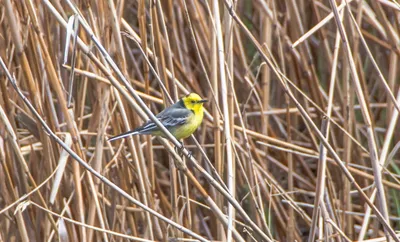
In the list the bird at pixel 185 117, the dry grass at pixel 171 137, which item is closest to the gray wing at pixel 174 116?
the bird at pixel 185 117

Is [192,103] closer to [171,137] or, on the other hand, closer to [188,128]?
[188,128]

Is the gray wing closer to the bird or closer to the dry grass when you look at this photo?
the bird

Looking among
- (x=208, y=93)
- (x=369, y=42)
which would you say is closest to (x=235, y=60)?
(x=208, y=93)

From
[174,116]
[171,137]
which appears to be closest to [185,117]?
[174,116]

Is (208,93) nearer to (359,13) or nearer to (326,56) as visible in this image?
(326,56)

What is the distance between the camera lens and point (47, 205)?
2658 mm

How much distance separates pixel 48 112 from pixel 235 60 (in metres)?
1.30

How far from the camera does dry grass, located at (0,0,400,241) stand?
2.21 metres

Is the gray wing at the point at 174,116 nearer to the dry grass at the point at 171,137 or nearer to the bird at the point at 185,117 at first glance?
the bird at the point at 185,117

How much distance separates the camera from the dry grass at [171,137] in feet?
7.24

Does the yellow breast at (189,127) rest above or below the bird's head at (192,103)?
below

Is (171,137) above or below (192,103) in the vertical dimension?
above

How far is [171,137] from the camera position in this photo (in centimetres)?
200

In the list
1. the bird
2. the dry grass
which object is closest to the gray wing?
the bird
